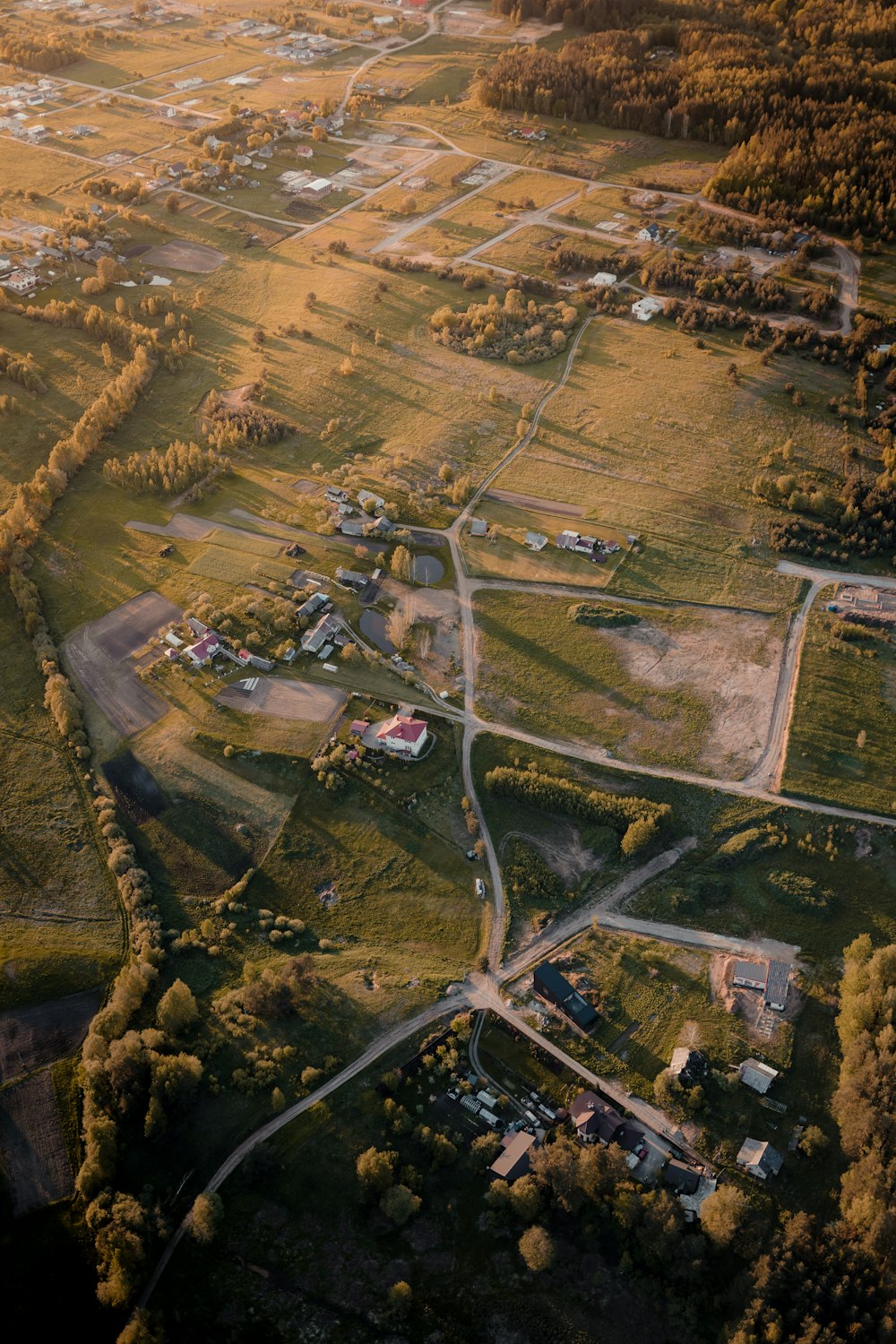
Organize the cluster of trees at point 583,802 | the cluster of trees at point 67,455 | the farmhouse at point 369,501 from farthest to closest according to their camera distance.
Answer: the farmhouse at point 369,501 < the cluster of trees at point 67,455 < the cluster of trees at point 583,802

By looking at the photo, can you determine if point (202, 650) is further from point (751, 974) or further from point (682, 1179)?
point (682, 1179)

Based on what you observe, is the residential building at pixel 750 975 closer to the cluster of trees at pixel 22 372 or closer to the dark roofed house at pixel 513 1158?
the dark roofed house at pixel 513 1158

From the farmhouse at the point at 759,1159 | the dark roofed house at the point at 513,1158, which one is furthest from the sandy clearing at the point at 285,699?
the farmhouse at the point at 759,1159

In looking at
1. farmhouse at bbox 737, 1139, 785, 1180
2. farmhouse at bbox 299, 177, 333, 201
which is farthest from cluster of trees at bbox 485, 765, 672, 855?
farmhouse at bbox 299, 177, 333, 201

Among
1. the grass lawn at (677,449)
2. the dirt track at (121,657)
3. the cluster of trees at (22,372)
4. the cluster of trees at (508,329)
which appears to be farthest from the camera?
the cluster of trees at (508,329)

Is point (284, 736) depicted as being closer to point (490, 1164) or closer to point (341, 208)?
point (490, 1164)

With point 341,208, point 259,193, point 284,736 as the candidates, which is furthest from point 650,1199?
point 259,193
